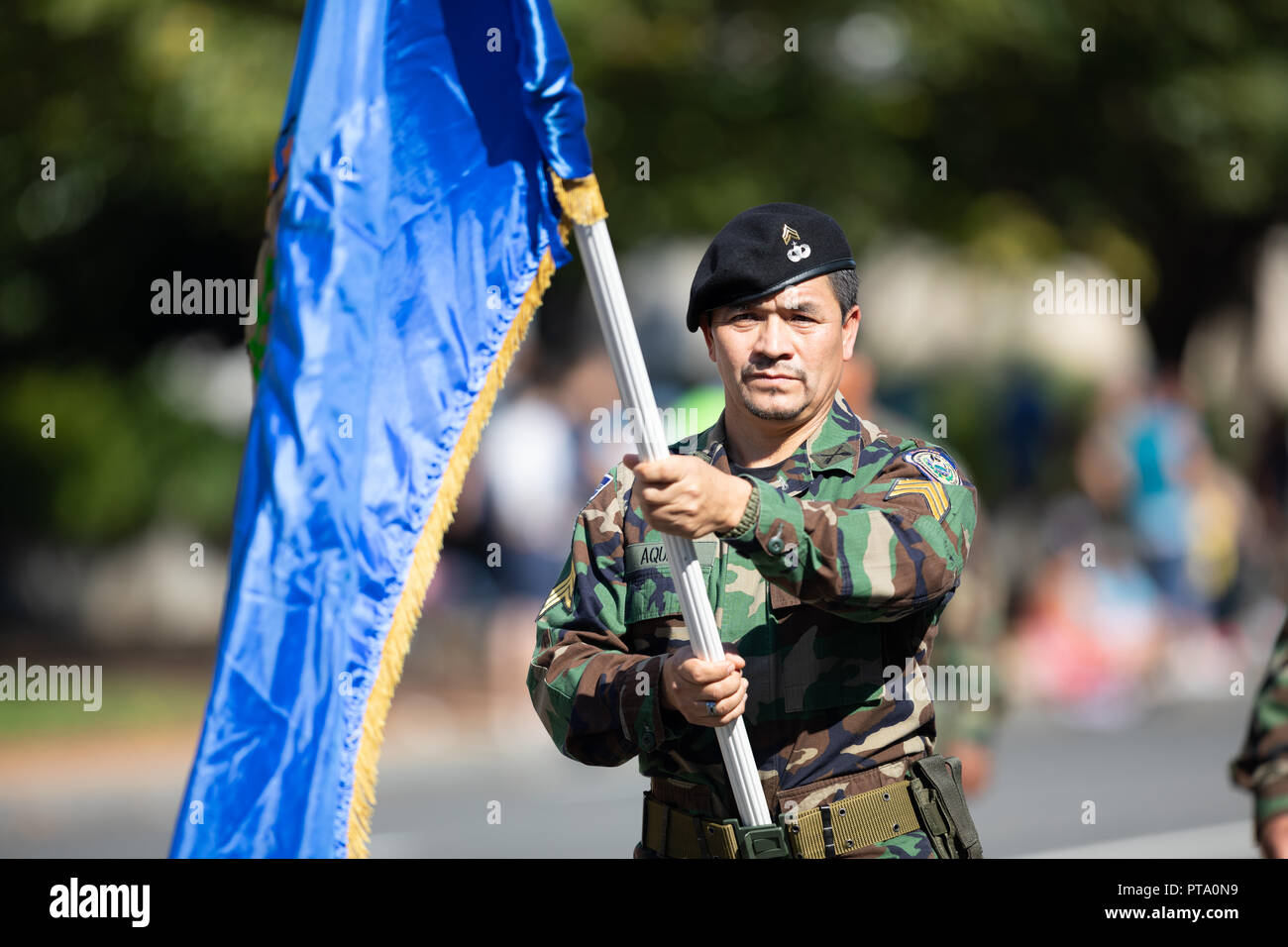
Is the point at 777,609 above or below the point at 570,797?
above

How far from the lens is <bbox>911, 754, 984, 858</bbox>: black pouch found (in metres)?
3.20

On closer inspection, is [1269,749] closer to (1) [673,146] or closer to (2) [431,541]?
(2) [431,541]

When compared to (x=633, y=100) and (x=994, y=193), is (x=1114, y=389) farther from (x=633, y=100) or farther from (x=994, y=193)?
(x=633, y=100)

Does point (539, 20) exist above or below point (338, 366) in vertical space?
above

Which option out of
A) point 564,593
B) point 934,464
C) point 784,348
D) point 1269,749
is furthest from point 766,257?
point 1269,749

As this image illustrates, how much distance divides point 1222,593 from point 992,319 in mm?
2607

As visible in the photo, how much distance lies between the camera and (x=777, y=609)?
10.8 feet

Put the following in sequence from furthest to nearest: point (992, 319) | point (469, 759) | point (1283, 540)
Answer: point (1283, 540)
point (992, 319)
point (469, 759)

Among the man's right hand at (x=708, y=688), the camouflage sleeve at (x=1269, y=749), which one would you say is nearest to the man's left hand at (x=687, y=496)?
the man's right hand at (x=708, y=688)

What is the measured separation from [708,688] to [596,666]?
0.30m

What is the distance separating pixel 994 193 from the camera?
41.5 feet

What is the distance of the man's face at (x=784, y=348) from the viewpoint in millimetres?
3303
